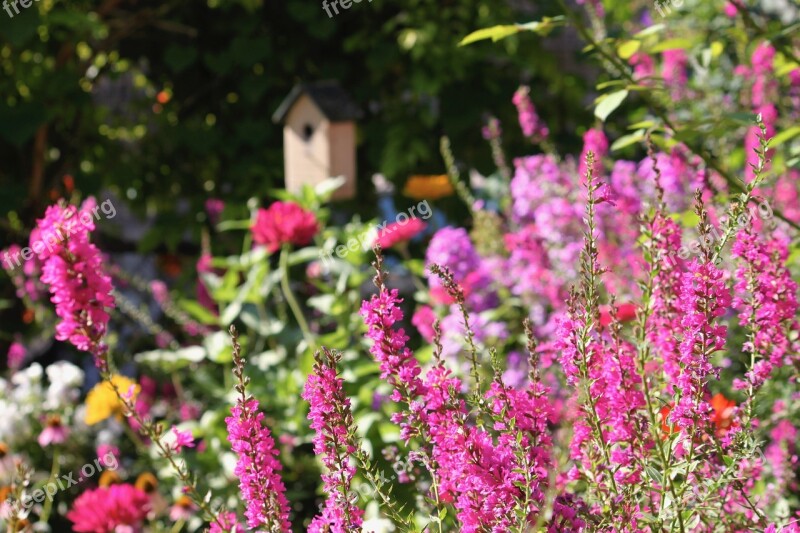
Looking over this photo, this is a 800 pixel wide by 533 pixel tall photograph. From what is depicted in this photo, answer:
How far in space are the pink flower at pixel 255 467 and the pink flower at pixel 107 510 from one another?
3.87ft

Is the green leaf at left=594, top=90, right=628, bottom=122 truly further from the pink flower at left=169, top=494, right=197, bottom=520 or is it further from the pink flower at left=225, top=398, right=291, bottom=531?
the pink flower at left=169, top=494, right=197, bottom=520

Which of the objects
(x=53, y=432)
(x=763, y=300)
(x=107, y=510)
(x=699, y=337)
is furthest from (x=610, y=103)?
(x=53, y=432)

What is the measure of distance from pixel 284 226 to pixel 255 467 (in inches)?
67.2

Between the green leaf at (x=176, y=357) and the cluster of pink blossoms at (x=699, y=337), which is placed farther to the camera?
the green leaf at (x=176, y=357)

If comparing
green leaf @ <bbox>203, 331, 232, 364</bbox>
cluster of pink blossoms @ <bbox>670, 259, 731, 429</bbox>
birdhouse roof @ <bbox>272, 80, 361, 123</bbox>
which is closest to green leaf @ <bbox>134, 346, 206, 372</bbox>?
green leaf @ <bbox>203, 331, 232, 364</bbox>

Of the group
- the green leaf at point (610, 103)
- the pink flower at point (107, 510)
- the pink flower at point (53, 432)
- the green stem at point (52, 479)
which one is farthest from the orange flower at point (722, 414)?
the pink flower at point (53, 432)

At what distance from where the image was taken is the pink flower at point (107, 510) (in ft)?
7.44

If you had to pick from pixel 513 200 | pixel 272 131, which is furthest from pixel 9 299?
pixel 513 200

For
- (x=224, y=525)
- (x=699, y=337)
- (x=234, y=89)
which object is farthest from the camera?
(x=234, y=89)

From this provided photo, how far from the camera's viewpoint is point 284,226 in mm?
2855

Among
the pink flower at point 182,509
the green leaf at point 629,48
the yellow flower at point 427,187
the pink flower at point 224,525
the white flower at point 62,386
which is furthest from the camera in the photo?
the yellow flower at point 427,187

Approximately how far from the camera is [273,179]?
15.1 ft

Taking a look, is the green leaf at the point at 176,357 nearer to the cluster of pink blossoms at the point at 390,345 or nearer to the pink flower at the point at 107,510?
the pink flower at the point at 107,510

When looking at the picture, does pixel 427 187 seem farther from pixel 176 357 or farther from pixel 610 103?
pixel 610 103
